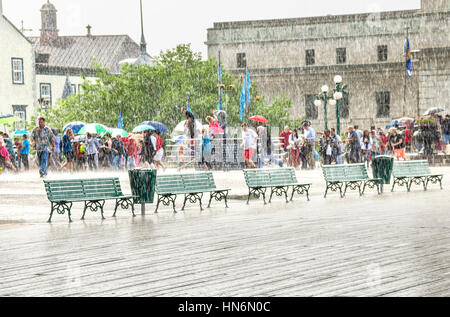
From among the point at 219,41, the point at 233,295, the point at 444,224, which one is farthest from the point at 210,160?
the point at 219,41

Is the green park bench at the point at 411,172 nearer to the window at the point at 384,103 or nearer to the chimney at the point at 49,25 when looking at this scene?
the window at the point at 384,103

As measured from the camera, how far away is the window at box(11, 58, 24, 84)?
5794cm

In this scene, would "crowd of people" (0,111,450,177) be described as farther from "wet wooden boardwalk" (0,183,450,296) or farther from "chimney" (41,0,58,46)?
"chimney" (41,0,58,46)

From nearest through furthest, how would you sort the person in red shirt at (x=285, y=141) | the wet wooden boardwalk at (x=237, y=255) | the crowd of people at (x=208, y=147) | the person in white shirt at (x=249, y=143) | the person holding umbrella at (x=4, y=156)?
the wet wooden boardwalk at (x=237, y=255) < the person in white shirt at (x=249, y=143) < the crowd of people at (x=208, y=147) < the person holding umbrella at (x=4, y=156) < the person in red shirt at (x=285, y=141)

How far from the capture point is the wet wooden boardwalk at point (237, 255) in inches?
312

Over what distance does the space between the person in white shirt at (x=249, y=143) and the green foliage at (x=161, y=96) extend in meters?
18.9

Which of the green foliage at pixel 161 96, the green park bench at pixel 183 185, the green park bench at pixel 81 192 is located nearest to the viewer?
the green park bench at pixel 81 192

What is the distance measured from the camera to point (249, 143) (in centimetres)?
2739

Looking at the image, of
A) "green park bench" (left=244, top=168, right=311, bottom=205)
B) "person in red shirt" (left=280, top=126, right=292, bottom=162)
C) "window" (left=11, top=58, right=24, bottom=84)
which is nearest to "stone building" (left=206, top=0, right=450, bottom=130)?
"window" (left=11, top=58, right=24, bottom=84)

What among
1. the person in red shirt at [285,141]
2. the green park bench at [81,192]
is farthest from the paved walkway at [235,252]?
the person in red shirt at [285,141]

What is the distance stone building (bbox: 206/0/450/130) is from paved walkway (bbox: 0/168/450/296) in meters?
47.8

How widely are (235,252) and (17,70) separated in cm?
5083

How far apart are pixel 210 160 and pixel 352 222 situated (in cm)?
1557
